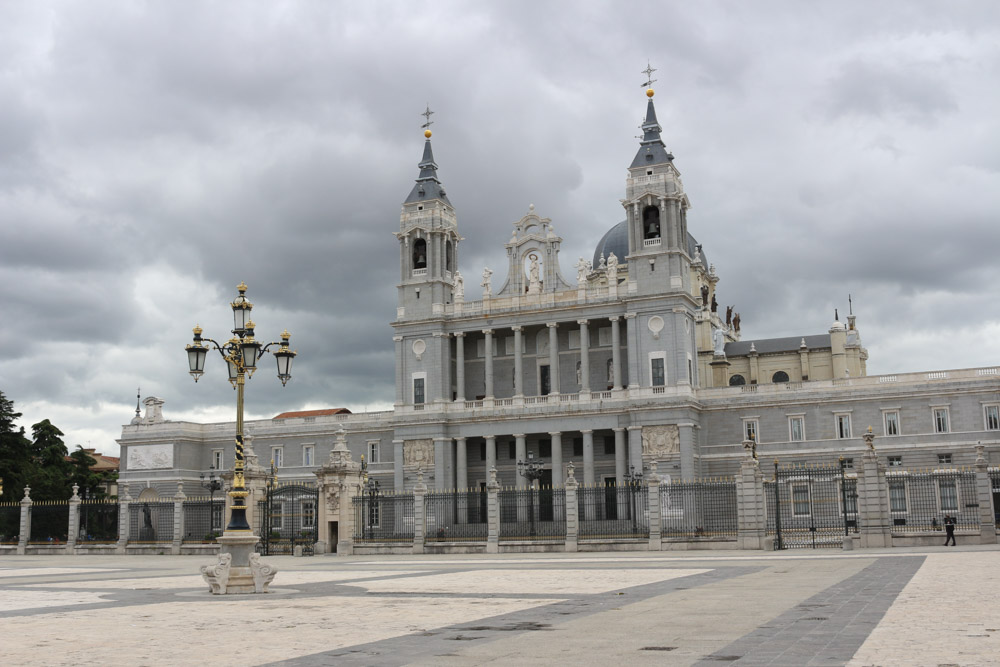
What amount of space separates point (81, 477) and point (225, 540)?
226 ft

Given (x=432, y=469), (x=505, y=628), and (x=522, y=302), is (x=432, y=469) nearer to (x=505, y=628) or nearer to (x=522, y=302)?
(x=522, y=302)

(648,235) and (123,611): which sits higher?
(648,235)

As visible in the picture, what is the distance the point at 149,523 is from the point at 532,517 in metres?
20.9

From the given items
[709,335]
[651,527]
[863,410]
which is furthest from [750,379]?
[651,527]

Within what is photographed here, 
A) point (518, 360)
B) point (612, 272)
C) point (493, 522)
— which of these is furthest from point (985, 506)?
point (518, 360)

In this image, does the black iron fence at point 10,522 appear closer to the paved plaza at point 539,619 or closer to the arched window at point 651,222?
the paved plaza at point 539,619

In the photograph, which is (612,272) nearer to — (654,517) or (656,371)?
(656,371)

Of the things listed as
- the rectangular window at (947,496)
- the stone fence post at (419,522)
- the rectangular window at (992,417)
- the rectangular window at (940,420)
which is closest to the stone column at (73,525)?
the stone fence post at (419,522)

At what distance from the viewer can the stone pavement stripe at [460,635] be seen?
1127cm

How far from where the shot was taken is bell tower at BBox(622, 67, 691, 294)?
71.1 meters

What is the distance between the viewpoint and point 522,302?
248 feet

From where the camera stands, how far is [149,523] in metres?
52.2

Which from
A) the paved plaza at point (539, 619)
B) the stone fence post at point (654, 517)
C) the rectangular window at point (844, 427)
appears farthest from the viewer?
the rectangular window at point (844, 427)

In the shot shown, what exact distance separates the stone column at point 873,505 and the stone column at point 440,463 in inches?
1558
